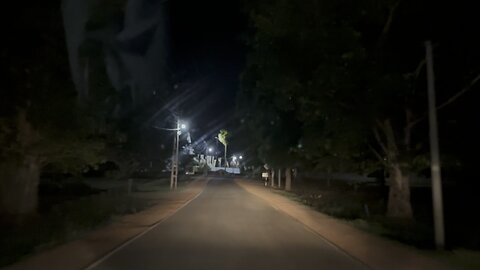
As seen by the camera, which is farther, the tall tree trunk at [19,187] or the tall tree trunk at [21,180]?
the tall tree trunk at [19,187]

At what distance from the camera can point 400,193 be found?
1067 inches

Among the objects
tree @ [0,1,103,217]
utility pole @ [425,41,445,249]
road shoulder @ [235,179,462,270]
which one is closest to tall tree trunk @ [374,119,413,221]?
road shoulder @ [235,179,462,270]

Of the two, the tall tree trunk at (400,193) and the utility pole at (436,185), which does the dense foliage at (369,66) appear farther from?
the utility pole at (436,185)

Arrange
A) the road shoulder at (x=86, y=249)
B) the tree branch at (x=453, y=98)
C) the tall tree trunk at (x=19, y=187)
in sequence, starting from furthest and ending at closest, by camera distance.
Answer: the tall tree trunk at (x=19, y=187) → the tree branch at (x=453, y=98) → the road shoulder at (x=86, y=249)

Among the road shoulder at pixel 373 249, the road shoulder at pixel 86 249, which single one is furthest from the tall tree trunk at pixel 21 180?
the road shoulder at pixel 373 249

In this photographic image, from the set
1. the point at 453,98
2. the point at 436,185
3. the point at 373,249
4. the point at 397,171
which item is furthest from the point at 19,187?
the point at 453,98

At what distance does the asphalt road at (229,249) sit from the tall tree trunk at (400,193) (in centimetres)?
764

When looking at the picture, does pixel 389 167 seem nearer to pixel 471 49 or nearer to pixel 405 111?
pixel 405 111

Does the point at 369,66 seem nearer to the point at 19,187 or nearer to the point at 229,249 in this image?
the point at 229,249

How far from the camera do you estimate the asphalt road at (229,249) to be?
1152cm

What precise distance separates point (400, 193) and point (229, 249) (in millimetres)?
15416

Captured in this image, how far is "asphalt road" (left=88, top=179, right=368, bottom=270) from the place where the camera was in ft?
37.8

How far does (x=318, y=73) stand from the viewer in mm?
21797

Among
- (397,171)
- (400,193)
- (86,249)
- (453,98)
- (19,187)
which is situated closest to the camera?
(86,249)
